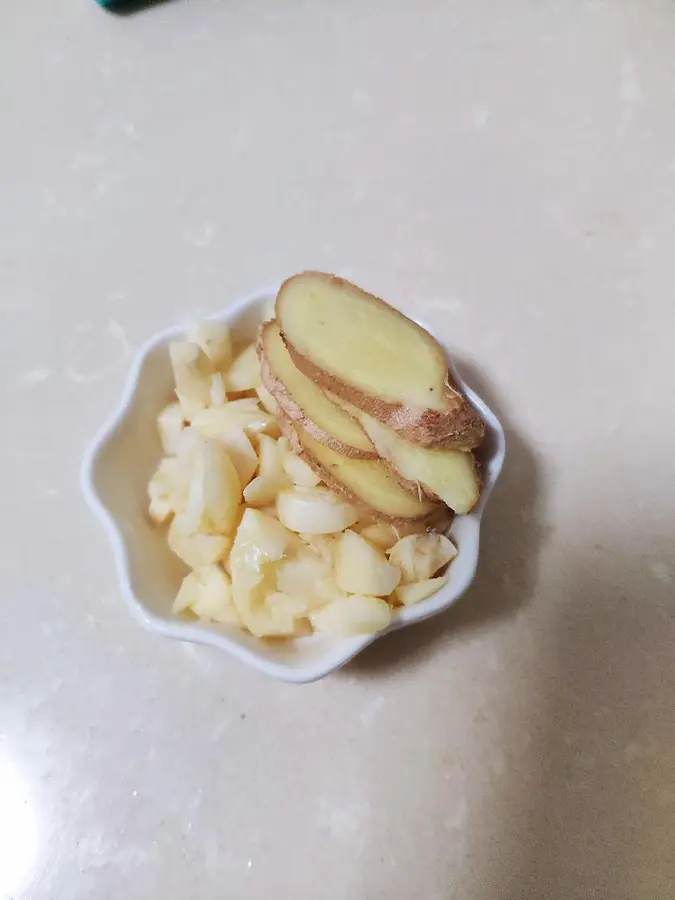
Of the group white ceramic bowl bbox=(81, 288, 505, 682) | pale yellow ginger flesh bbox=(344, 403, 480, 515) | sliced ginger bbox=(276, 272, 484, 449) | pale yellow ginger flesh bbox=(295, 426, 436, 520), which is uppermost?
sliced ginger bbox=(276, 272, 484, 449)

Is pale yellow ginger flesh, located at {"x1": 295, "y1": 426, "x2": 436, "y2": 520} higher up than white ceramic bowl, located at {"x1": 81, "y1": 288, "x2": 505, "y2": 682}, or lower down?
higher up

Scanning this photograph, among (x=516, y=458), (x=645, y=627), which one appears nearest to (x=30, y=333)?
(x=516, y=458)

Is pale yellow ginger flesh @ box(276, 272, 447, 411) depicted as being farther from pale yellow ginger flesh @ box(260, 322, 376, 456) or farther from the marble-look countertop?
the marble-look countertop

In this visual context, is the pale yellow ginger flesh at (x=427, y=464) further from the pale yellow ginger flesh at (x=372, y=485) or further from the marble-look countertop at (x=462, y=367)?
the marble-look countertop at (x=462, y=367)

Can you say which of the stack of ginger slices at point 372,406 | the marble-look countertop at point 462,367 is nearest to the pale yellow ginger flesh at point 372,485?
the stack of ginger slices at point 372,406

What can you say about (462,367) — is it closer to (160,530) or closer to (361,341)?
(361,341)

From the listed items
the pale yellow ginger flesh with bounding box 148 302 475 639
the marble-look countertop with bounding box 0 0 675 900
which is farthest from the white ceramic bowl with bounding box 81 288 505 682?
the marble-look countertop with bounding box 0 0 675 900

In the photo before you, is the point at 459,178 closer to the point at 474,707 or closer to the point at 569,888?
the point at 474,707

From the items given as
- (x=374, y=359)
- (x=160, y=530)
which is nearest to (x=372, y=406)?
(x=374, y=359)
